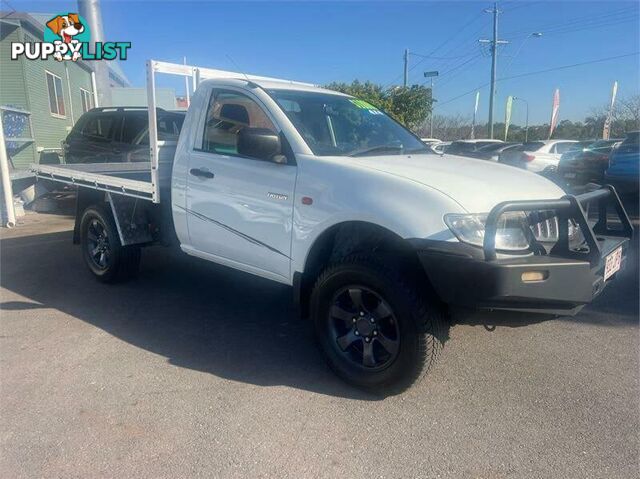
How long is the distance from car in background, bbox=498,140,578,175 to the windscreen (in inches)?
431

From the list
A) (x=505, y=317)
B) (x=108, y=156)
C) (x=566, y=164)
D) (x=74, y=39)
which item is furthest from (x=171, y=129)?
(x=74, y=39)

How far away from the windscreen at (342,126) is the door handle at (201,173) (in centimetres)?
81

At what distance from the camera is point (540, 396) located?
323 cm

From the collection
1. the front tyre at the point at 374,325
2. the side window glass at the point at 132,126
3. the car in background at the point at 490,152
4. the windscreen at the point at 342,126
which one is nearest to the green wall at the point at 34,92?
the side window glass at the point at 132,126

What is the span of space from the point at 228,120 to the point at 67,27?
52.7ft

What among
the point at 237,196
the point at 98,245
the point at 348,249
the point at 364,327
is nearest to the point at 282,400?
the point at 364,327

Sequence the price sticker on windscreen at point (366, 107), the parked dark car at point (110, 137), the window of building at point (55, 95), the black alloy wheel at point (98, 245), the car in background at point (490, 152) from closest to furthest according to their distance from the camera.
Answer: the price sticker on windscreen at point (366, 107), the black alloy wheel at point (98, 245), the parked dark car at point (110, 137), the car in background at point (490, 152), the window of building at point (55, 95)

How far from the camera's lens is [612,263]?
3.11 metres

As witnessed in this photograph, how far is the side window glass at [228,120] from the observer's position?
3967mm

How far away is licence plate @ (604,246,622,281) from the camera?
3008 mm

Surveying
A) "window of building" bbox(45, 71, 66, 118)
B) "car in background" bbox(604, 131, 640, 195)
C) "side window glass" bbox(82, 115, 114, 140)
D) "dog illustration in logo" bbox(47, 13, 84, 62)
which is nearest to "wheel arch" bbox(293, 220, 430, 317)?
"side window glass" bbox(82, 115, 114, 140)

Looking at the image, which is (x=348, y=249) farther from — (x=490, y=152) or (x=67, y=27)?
(x=67, y=27)

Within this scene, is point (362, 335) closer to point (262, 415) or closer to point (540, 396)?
point (262, 415)

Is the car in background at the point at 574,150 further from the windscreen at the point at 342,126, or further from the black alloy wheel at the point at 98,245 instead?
the black alloy wheel at the point at 98,245
